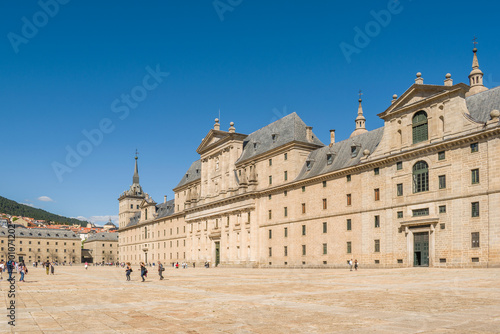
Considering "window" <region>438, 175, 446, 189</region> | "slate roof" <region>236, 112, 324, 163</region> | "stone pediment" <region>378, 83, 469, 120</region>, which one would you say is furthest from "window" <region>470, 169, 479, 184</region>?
"slate roof" <region>236, 112, 324, 163</region>

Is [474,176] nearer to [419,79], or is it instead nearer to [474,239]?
[474,239]

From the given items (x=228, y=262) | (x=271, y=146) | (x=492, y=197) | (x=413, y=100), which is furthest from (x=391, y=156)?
(x=228, y=262)

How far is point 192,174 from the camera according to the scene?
334 ft

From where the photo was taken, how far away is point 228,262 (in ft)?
254

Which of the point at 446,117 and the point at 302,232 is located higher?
the point at 446,117

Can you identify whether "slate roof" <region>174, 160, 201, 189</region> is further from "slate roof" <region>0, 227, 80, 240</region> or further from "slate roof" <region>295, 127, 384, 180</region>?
"slate roof" <region>0, 227, 80, 240</region>

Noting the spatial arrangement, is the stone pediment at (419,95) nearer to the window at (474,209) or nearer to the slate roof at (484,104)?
the slate roof at (484,104)

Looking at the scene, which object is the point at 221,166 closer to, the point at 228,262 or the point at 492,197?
the point at 228,262

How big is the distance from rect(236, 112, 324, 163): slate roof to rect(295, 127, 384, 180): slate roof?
155 inches

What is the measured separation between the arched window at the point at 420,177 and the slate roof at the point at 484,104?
21.6 ft

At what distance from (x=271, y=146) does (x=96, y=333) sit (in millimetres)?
61524

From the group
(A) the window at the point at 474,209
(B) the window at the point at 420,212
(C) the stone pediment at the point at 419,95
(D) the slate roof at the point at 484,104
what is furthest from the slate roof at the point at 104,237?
(A) the window at the point at 474,209

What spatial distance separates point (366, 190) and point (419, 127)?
941 cm

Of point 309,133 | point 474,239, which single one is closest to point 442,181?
point 474,239
